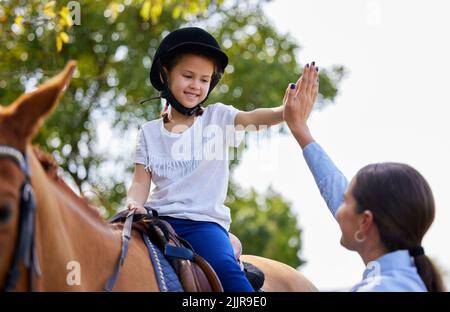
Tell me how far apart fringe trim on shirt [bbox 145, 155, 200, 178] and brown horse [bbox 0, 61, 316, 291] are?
0.63 meters

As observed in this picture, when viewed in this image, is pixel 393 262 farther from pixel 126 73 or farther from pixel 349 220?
pixel 126 73

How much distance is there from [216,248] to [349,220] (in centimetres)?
112

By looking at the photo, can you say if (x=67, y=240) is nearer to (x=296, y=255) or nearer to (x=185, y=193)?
(x=185, y=193)

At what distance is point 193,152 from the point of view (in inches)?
173

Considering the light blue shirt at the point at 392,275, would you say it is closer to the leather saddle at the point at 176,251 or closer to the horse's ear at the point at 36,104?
the leather saddle at the point at 176,251

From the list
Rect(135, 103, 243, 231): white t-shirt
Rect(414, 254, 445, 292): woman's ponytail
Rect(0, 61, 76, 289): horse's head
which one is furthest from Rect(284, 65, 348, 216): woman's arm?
Rect(0, 61, 76, 289): horse's head

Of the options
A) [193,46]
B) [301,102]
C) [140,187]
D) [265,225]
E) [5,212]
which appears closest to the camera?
[5,212]

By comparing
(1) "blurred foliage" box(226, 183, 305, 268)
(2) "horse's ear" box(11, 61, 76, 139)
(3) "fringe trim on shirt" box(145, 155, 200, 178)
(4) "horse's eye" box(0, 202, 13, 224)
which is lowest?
(1) "blurred foliage" box(226, 183, 305, 268)

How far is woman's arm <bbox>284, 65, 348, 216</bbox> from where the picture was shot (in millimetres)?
3619

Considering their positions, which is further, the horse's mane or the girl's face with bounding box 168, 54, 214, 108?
the girl's face with bounding box 168, 54, 214, 108

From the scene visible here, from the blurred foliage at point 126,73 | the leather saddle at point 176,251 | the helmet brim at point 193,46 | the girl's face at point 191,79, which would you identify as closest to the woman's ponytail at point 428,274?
the leather saddle at point 176,251

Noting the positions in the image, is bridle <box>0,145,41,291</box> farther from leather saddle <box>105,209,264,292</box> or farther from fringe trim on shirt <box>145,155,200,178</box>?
fringe trim on shirt <box>145,155,200,178</box>

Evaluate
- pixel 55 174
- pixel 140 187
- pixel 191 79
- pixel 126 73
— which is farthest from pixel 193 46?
pixel 126 73

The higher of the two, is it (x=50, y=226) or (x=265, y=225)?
(x=50, y=226)
